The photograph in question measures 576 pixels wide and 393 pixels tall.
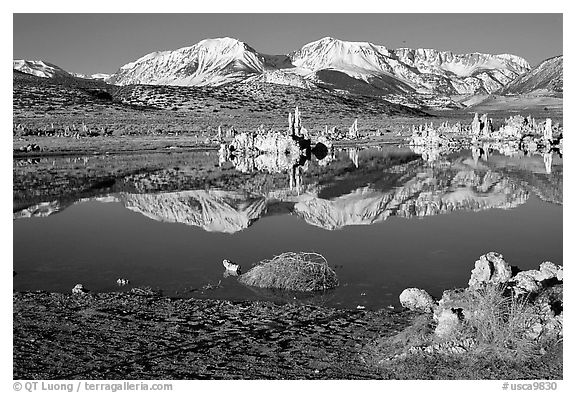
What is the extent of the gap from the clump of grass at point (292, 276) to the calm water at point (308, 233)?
435 millimetres

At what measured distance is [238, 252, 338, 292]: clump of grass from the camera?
→ 17.2 m

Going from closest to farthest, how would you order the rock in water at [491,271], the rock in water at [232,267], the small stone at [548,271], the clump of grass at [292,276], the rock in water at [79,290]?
the small stone at [548,271], the rock in water at [491,271], the rock in water at [79,290], the clump of grass at [292,276], the rock in water at [232,267]

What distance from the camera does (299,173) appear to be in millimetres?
47688

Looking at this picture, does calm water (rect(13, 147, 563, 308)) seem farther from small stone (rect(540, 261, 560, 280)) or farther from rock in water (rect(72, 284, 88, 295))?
small stone (rect(540, 261, 560, 280))

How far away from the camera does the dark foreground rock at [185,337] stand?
1192cm

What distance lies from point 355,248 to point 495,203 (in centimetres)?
1339

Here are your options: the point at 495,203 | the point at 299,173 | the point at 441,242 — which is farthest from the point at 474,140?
the point at 441,242

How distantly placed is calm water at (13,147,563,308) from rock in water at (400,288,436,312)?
688 mm

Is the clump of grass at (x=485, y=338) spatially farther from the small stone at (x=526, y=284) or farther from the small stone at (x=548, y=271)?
the small stone at (x=548, y=271)

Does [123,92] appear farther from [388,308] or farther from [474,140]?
[388,308]

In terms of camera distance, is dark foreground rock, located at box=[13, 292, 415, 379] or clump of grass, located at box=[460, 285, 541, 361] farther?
dark foreground rock, located at box=[13, 292, 415, 379]

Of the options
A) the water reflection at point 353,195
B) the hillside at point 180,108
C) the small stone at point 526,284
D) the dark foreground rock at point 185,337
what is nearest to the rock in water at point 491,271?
the small stone at point 526,284

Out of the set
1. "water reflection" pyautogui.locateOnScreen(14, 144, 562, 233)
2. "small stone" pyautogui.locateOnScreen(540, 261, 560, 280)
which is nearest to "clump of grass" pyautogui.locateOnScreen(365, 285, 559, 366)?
"small stone" pyautogui.locateOnScreen(540, 261, 560, 280)

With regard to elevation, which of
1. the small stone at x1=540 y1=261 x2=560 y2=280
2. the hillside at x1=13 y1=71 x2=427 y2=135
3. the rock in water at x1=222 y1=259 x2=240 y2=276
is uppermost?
the hillside at x1=13 y1=71 x2=427 y2=135
